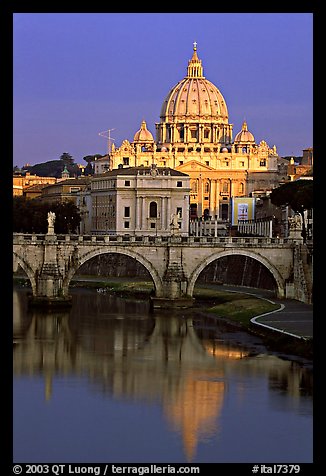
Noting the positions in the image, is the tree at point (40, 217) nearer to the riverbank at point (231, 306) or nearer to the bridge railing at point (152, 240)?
the riverbank at point (231, 306)

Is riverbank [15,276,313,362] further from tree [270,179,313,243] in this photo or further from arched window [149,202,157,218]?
arched window [149,202,157,218]

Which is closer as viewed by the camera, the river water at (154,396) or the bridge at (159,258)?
the river water at (154,396)

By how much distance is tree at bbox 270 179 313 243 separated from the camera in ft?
290

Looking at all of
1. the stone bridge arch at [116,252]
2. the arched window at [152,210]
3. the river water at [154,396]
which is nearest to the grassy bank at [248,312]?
the river water at [154,396]

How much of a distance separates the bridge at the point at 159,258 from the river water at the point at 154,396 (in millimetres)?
8921

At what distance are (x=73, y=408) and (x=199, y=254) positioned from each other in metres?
35.0

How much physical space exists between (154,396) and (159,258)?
3226 centimetres

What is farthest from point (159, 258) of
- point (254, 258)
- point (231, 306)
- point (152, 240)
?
point (231, 306)

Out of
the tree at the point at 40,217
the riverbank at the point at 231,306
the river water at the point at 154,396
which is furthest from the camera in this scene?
the tree at the point at 40,217

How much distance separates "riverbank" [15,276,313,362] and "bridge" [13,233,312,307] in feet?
5.43

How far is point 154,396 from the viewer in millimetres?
44531

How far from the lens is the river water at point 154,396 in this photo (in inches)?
1435

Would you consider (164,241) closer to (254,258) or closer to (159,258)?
(159,258)
